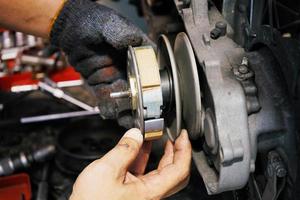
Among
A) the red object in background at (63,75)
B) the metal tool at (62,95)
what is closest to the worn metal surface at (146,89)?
the metal tool at (62,95)

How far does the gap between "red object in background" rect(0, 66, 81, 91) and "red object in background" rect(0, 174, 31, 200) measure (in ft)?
1.35

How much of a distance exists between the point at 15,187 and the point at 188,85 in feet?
1.79

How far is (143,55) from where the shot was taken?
27.1 inches

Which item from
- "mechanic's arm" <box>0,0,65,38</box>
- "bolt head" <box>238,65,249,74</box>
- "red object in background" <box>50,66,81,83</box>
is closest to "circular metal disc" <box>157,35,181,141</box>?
"bolt head" <box>238,65,249,74</box>

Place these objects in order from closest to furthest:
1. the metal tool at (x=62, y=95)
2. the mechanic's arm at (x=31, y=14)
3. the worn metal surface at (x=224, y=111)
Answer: the worn metal surface at (x=224, y=111) < the mechanic's arm at (x=31, y=14) < the metal tool at (x=62, y=95)

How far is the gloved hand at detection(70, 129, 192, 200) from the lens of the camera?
640 millimetres

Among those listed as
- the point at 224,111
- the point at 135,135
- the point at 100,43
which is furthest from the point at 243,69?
the point at 100,43

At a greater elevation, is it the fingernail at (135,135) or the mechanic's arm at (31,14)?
the mechanic's arm at (31,14)

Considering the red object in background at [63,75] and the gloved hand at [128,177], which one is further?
the red object in background at [63,75]

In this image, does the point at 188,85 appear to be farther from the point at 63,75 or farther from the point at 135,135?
the point at 63,75

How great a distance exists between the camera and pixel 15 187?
0.98 meters

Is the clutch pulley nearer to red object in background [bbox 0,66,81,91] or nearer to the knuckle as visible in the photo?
the knuckle

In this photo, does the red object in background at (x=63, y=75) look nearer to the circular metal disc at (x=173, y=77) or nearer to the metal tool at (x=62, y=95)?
the metal tool at (x=62, y=95)

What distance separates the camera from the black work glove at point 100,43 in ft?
2.67
